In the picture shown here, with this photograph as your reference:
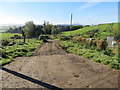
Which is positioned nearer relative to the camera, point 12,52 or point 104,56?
point 104,56

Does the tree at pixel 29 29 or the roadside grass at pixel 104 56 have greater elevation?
the tree at pixel 29 29

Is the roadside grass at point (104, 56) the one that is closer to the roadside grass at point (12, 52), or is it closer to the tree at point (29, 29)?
the roadside grass at point (12, 52)

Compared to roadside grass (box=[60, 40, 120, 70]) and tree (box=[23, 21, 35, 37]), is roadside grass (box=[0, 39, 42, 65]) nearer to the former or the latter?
roadside grass (box=[60, 40, 120, 70])

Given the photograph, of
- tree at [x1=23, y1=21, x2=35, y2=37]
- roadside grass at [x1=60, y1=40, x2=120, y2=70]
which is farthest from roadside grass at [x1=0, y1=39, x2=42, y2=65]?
tree at [x1=23, y1=21, x2=35, y2=37]

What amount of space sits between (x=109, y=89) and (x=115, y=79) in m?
1.00

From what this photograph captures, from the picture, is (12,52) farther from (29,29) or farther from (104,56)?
(29,29)

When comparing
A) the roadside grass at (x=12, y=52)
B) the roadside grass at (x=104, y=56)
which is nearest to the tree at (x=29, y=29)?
the roadside grass at (x=12, y=52)

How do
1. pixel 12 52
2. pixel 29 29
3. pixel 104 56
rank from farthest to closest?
pixel 29 29
pixel 12 52
pixel 104 56

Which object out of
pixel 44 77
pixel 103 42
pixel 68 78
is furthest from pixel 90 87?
pixel 103 42

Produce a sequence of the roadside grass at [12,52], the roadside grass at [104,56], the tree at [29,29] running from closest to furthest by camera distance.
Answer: the roadside grass at [104,56]
the roadside grass at [12,52]
the tree at [29,29]

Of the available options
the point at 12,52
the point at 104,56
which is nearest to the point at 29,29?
the point at 12,52

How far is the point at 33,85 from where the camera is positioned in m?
4.66

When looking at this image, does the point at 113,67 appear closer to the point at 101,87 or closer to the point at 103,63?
the point at 103,63

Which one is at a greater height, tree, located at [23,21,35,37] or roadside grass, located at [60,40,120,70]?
tree, located at [23,21,35,37]
